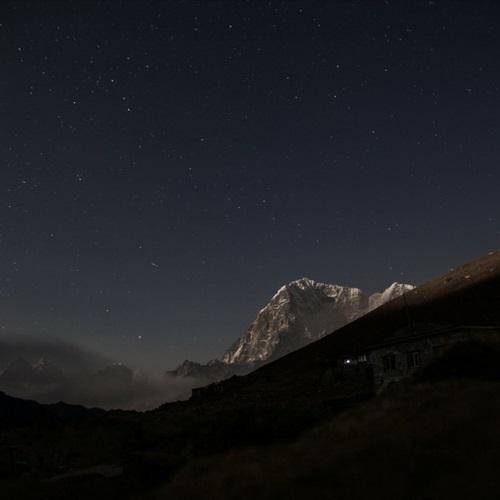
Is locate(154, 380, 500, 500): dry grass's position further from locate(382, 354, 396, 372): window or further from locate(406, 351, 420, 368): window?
locate(382, 354, 396, 372): window

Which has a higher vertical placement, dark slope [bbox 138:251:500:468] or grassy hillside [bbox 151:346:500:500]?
dark slope [bbox 138:251:500:468]

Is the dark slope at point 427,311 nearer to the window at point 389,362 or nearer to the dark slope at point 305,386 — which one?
the dark slope at point 305,386

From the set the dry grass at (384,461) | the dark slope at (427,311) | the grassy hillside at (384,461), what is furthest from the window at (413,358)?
the dark slope at (427,311)

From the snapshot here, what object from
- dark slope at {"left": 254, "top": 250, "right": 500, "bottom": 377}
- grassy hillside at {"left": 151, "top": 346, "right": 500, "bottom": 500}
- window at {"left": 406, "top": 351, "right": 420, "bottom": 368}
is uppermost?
dark slope at {"left": 254, "top": 250, "right": 500, "bottom": 377}

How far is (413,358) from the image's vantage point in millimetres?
43969

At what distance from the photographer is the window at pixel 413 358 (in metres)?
43.6

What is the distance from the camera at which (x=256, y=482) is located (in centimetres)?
1442

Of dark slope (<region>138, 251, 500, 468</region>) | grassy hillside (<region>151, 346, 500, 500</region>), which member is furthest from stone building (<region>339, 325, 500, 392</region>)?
grassy hillside (<region>151, 346, 500, 500</region>)

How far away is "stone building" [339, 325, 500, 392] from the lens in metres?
42.4

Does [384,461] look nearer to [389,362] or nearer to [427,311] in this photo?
[389,362]

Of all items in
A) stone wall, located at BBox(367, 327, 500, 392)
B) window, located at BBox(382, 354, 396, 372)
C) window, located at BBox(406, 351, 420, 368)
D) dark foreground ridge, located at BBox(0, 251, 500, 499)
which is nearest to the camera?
dark foreground ridge, located at BBox(0, 251, 500, 499)

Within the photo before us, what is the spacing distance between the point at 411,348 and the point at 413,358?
2.69ft

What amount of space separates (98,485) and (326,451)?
11174 millimetres

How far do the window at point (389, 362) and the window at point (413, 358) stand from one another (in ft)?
4.55
